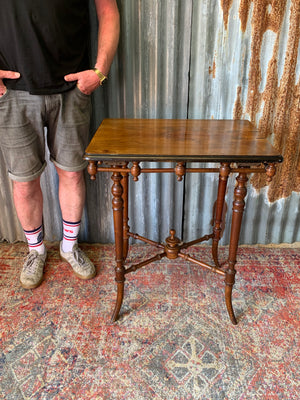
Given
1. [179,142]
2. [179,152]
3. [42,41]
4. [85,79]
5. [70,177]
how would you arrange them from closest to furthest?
[179,152] → [179,142] → [42,41] → [85,79] → [70,177]

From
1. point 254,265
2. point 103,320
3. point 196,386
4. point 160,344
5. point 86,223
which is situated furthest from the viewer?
point 86,223

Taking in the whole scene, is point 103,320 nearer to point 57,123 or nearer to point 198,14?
point 57,123

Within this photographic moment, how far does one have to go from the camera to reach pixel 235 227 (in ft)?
5.75

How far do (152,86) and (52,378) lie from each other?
5.51ft

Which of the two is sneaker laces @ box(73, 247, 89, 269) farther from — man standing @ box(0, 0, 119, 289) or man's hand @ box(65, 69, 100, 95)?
man's hand @ box(65, 69, 100, 95)

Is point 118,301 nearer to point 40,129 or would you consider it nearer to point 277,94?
point 40,129

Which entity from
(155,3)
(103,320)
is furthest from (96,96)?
(103,320)

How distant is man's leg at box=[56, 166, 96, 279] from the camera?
2127 mm

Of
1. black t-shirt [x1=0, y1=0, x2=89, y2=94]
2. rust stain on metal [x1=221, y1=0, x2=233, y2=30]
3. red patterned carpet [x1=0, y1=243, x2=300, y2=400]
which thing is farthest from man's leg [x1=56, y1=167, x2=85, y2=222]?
rust stain on metal [x1=221, y1=0, x2=233, y2=30]

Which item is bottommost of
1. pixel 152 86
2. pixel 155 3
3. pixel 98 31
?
pixel 152 86

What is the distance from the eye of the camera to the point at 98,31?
1957 mm

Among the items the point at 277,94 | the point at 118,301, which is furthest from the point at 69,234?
the point at 277,94

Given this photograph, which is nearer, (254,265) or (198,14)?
(198,14)

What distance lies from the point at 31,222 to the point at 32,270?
301mm
